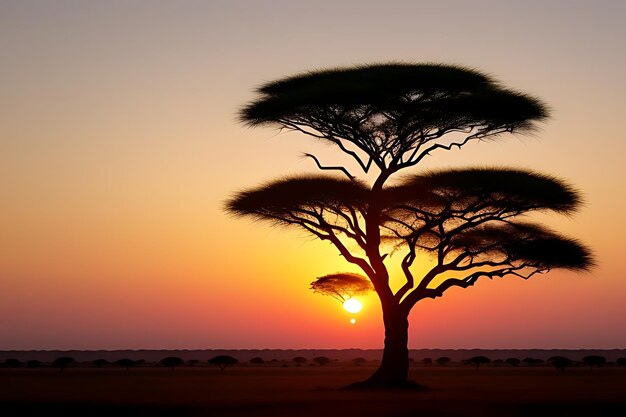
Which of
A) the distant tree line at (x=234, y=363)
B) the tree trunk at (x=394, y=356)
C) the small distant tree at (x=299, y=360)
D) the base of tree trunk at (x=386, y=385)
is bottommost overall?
the base of tree trunk at (x=386, y=385)

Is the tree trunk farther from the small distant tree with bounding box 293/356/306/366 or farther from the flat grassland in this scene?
the small distant tree with bounding box 293/356/306/366

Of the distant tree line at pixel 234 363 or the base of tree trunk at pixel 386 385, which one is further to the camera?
the distant tree line at pixel 234 363

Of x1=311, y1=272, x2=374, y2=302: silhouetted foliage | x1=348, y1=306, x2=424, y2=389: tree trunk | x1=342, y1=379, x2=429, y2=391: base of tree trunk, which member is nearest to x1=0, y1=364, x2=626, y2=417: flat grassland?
x1=342, y1=379, x2=429, y2=391: base of tree trunk

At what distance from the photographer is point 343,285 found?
154ft

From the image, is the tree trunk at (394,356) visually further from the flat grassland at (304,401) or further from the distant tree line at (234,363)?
the distant tree line at (234,363)

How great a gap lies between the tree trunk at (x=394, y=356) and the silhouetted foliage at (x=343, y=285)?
434 inches

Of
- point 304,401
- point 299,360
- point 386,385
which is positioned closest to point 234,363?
point 299,360

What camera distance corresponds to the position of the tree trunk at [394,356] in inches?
1373

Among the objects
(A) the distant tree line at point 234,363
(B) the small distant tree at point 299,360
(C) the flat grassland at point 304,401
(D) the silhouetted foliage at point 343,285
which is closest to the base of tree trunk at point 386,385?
(C) the flat grassland at point 304,401

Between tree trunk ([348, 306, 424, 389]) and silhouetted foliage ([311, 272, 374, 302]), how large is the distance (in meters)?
11.0

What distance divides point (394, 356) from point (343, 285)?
39.0ft

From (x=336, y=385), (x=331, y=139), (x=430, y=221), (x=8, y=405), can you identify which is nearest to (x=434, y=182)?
(x=430, y=221)

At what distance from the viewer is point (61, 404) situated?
2739 cm

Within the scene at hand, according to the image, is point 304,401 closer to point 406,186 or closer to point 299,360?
point 406,186
